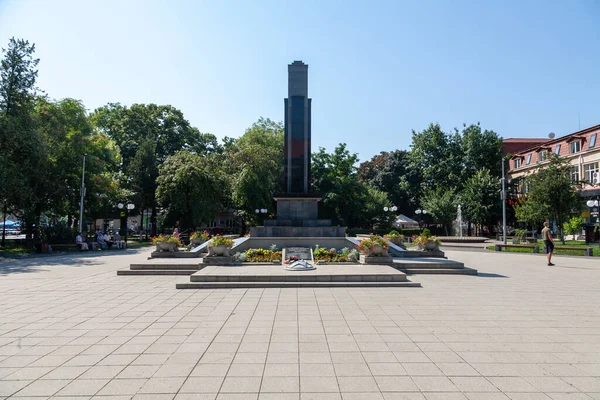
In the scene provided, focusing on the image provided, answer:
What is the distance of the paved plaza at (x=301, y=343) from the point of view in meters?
4.03

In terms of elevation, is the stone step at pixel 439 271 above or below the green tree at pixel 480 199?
below

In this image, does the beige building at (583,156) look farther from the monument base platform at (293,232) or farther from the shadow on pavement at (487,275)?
the monument base platform at (293,232)

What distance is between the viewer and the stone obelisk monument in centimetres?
1800

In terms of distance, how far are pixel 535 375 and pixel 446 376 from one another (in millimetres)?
1068

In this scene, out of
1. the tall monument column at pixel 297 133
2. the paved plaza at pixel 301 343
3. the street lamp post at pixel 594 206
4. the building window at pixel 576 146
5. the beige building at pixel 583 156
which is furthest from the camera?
the building window at pixel 576 146

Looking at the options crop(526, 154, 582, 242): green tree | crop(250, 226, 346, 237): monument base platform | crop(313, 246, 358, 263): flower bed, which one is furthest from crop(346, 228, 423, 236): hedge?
crop(313, 246, 358, 263): flower bed

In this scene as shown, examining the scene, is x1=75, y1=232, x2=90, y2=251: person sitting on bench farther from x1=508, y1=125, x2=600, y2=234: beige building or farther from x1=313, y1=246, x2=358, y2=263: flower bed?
x1=508, y1=125, x2=600, y2=234: beige building

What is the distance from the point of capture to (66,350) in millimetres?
5254

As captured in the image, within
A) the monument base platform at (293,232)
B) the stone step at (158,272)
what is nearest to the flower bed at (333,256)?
the monument base platform at (293,232)

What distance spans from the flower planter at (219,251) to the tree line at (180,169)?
1519cm

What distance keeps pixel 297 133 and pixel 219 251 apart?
Answer: 27.4ft

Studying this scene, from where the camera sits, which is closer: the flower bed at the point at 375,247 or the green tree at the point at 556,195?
the flower bed at the point at 375,247

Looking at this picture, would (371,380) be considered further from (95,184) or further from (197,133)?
(197,133)

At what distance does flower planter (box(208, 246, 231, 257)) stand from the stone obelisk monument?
3714mm
